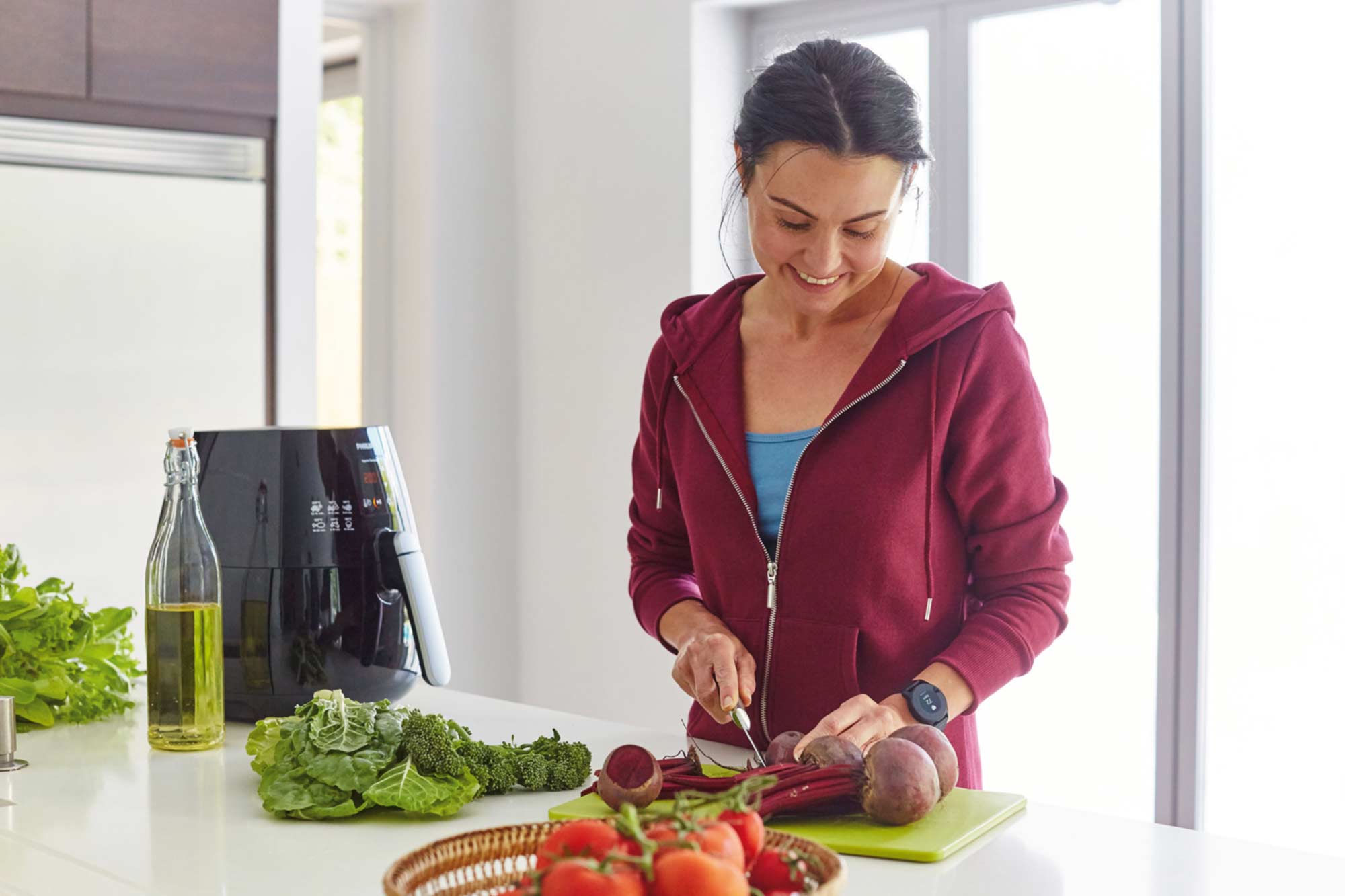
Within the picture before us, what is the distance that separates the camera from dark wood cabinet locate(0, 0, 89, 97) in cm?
259

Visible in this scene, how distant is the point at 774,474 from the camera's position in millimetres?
1605

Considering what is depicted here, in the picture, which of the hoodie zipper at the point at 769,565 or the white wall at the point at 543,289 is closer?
the hoodie zipper at the point at 769,565

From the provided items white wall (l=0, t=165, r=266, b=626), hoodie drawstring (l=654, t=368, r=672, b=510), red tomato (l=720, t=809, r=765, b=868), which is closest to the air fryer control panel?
hoodie drawstring (l=654, t=368, r=672, b=510)

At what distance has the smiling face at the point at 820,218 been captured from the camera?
147 centimetres

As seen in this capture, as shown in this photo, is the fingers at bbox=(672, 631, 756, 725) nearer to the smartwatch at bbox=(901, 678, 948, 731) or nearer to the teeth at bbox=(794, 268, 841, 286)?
the smartwatch at bbox=(901, 678, 948, 731)

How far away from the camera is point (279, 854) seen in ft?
3.58

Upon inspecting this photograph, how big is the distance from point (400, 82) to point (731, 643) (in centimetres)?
254

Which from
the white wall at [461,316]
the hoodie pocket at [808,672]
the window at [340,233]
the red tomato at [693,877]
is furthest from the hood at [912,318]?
the window at [340,233]

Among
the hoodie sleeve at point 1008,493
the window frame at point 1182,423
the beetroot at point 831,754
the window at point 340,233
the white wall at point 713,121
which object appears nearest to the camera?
the beetroot at point 831,754

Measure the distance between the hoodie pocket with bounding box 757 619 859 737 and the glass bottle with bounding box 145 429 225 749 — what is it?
59cm

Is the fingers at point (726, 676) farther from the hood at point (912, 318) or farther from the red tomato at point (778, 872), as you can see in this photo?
the red tomato at point (778, 872)

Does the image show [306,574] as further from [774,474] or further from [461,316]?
[461,316]

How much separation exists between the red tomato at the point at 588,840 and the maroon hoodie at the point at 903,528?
759 mm

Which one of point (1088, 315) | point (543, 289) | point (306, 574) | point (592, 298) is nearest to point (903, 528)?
point (306, 574)
